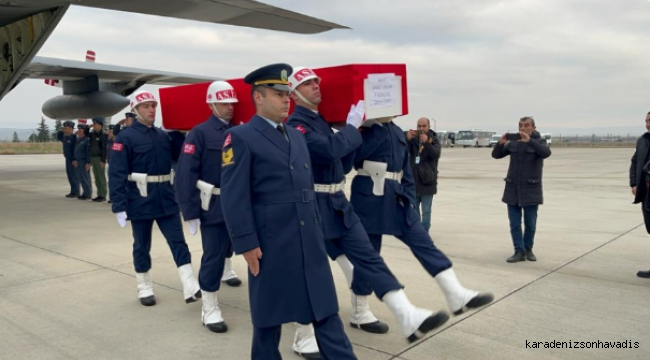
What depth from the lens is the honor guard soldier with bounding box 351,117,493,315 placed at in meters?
3.96

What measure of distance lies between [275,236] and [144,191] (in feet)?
8.01

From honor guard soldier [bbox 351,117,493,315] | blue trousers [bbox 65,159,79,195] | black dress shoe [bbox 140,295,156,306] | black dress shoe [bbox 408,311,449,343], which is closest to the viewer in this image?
black dress shoe [bbox 408,311,449,343]

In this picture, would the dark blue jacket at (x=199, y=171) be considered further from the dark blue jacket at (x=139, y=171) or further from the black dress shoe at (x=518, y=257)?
the black dress shoe at (x=518, y=257)

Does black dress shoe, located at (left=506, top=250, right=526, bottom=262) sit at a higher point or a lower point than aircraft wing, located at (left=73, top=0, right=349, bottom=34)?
lower

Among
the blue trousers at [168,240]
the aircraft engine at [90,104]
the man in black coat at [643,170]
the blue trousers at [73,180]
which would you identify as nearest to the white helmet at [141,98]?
the blue trousers at [168,240]

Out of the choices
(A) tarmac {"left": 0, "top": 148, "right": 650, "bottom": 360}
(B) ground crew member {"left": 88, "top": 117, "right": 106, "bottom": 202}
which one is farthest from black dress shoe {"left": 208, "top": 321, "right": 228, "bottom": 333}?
(B) ground crew member {"left": 88, "top": 117, "right": 106, "bottom": 202}

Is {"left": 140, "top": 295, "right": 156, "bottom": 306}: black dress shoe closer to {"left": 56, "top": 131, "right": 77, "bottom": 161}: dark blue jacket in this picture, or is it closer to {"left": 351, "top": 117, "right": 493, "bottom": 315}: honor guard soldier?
{"left": 351, "top": 117, "right": 493, "bottom": 315}: honor guard soldier

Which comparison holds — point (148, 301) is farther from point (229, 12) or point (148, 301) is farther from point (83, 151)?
point (83, 151)

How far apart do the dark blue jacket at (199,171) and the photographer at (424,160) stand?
11.6ft

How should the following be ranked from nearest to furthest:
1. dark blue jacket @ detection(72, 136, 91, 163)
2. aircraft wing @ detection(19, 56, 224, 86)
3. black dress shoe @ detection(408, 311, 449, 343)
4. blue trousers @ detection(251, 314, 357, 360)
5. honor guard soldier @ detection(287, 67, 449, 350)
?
1. blue trousers @ detection(251, 314, 357, 360)
2. black dress shoe @ detection(408, 311, 449, 343)
3. honor guard soldier @ detection(287, 67, 449, 350)
4. dark blue jacket @ detection(72, 136, 91, 163)
5. aircraft wing @ detection(19, 56, 224, 86)

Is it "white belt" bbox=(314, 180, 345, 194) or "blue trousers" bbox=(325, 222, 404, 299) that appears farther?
"white belt" bbox=(314, 180, 345, 194)

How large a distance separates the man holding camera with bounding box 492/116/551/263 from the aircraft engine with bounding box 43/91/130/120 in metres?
13.1

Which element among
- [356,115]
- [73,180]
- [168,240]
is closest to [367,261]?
[356,115]

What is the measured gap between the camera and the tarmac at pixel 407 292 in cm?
373
